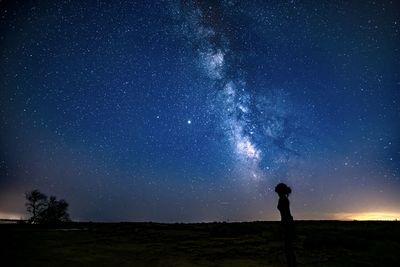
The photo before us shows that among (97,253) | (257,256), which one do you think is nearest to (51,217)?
(97,253)

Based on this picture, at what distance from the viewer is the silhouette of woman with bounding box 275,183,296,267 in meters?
9.24

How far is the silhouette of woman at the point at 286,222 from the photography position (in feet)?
30.3

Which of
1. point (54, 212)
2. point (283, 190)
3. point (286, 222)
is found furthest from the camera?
point (54, 212)

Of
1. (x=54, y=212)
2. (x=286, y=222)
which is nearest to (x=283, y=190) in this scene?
(x=286, y=222)

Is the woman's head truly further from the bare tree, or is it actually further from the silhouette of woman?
the bare tree

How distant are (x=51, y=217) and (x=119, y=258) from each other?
4141cm

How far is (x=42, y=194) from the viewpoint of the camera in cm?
5022

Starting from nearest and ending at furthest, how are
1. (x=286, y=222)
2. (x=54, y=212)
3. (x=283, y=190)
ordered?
(x=286, y=222), (x=283, y=190), (x=54, y=212)

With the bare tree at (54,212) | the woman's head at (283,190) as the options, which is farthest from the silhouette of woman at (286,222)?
the bare tree at (54,212)

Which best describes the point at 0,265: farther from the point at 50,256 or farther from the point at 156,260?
the point at 156,260

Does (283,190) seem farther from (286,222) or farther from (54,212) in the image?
(54,212)

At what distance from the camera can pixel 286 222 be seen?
9547 millimetres

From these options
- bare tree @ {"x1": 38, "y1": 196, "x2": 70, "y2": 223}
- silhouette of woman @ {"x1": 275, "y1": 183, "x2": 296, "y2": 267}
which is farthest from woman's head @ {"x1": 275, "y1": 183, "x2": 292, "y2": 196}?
bare tree @ {"x1": 38, "y1": 196, "x2": 70, "y2": 223}

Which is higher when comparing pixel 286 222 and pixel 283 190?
pixel 283 190
